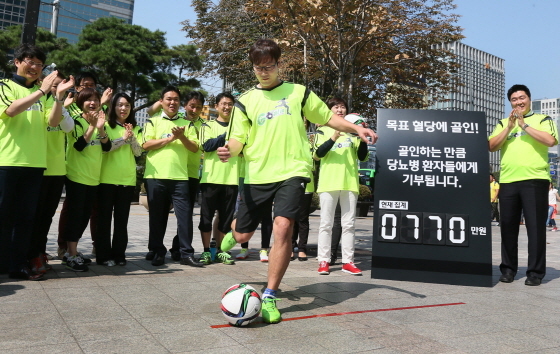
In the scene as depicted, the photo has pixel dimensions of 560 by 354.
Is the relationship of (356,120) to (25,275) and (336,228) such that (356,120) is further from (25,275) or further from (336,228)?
(25,275)

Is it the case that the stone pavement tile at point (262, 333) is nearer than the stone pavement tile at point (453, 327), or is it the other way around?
the stone pavement tile at point (262, 333)

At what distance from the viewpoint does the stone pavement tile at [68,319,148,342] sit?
3.05 meters

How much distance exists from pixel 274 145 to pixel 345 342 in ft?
5.32

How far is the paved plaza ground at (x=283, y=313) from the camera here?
9.86 feet

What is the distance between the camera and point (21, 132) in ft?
15.1

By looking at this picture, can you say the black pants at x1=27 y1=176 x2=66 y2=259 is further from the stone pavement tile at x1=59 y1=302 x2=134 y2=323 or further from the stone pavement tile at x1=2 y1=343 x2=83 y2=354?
the stone pavement tile at x1=2 y1=343 x2=83 y2=354

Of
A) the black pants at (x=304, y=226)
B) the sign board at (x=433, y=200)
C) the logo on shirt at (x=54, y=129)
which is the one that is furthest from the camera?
the black pants at (x=304, y=226)

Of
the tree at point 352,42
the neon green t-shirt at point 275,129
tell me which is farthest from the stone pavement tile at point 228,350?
the tree at point 352,42

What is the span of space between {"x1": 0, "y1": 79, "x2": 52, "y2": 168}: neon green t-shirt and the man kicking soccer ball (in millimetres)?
1943

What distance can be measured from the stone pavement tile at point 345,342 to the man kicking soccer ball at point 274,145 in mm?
697

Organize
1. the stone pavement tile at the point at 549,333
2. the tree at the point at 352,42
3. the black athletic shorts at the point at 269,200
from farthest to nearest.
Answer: the tree at the point at 352,42 < the black athletic shorts at the point at 269,200 < the stone pavement tile at the point at 549,333

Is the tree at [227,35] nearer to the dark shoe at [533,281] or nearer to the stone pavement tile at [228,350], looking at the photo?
the dark shoe at [533,281]

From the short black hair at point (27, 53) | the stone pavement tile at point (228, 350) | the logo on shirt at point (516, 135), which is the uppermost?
the short black hair at point (27, 53)

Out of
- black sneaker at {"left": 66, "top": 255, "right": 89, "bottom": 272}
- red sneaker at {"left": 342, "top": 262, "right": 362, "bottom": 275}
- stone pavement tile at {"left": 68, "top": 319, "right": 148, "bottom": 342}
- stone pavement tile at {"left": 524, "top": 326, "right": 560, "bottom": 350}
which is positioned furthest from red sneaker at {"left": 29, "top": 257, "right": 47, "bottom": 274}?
stone pavement tile at {"left": 524, "top": 326, "right": 560, "bottom": 350}
